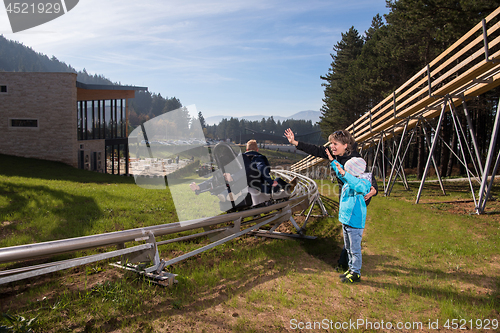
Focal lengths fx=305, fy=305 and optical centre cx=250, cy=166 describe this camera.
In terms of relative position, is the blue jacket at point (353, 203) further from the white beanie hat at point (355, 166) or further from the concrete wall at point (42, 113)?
the concrete wall at point (42, 113)

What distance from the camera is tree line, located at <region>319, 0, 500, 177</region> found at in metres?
12.8

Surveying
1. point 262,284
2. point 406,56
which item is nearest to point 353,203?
point 262,284

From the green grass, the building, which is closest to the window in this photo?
the building

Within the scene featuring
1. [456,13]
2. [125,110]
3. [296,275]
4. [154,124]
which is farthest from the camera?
[125,110]

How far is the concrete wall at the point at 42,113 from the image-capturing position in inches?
991

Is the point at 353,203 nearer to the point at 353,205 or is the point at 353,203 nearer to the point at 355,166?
the point at 353,205

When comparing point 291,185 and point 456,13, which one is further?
point 456,13

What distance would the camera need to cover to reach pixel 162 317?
3.17 m

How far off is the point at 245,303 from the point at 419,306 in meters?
2.13

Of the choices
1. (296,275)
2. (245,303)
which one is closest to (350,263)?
(296,275)

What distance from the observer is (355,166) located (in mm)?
4113

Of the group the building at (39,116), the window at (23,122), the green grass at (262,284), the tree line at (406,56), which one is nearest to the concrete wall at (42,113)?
the building at (39,116)

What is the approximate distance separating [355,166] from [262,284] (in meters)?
2.05

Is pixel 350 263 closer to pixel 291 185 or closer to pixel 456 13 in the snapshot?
pixel 291 185
